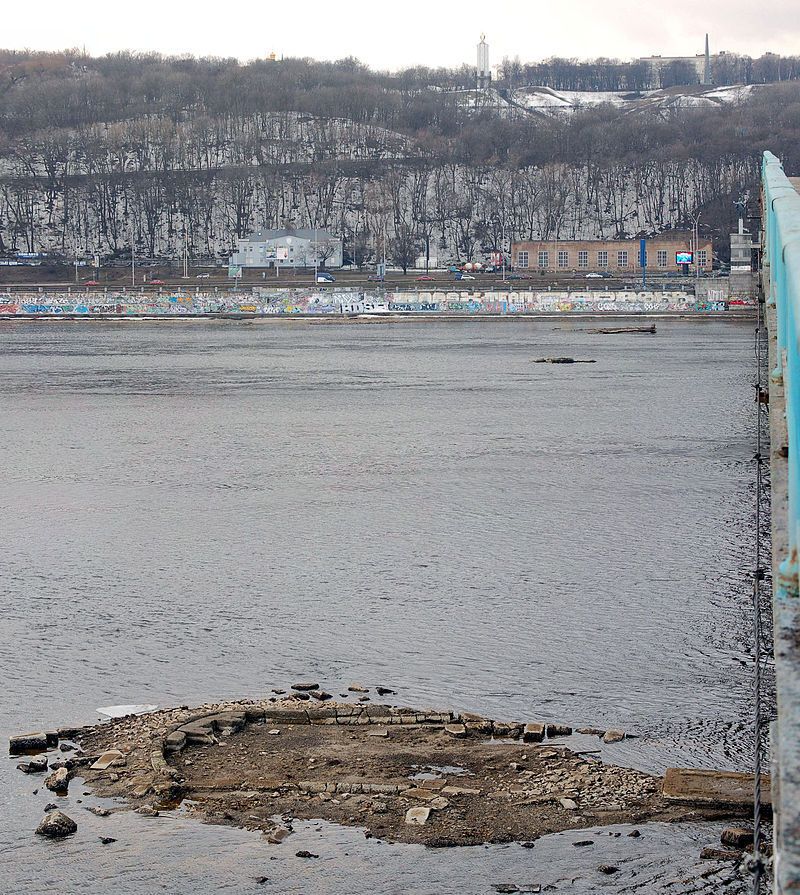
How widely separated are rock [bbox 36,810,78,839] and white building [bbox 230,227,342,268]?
115814 mm

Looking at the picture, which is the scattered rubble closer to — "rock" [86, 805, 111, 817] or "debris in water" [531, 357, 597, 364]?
"rock" [86, 805, 111, 817]

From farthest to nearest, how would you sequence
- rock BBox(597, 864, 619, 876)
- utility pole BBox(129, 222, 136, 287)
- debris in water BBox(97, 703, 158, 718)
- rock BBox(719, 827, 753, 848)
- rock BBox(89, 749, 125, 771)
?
utility pole BBox(129, 222, 136, 287), debris in water BBox(97, 703, 158, 718), rock BBox(89, 749, 125, 771), rock BBox(719, 827, 753, 848), rock BBox(597, 864, 619, 876)

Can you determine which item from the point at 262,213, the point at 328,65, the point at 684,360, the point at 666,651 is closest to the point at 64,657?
the point at 666,651

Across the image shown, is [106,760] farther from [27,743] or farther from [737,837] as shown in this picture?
[737,837]

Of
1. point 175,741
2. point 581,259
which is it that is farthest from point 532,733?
point 581,259

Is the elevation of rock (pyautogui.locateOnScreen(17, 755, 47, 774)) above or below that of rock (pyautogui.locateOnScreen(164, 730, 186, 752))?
below

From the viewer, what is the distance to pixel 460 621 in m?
16.4

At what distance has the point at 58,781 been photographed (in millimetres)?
10820

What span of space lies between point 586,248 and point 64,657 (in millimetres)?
106836

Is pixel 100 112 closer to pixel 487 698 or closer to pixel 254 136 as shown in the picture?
pixel 254 136

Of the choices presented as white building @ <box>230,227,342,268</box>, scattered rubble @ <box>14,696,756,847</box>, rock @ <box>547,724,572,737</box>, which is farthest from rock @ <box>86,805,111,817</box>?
white building @ <box>230,227,342,268</box>

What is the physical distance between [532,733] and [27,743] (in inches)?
167

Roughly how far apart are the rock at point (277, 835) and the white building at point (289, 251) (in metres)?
116

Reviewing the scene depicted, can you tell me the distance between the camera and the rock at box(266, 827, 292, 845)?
9.76 metres
